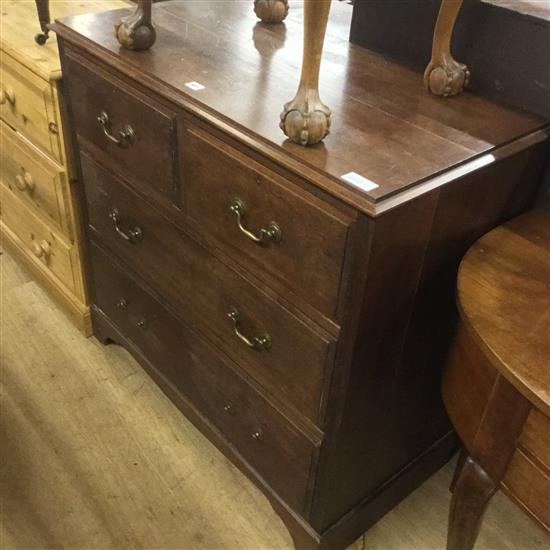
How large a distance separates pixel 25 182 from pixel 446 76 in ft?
3.82

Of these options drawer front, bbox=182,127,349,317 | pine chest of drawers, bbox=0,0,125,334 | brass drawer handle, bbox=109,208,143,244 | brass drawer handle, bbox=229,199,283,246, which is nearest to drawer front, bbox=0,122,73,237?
pine chest of drawers, bbox=0,0,125,334

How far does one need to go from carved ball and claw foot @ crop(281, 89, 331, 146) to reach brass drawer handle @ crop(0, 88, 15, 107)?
0.97m

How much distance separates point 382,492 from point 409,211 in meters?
0.73

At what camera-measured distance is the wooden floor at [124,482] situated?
1.39 metres

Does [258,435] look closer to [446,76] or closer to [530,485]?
[530,485]

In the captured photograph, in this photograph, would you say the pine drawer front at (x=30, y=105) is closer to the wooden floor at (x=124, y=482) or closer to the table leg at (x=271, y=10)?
the table leg at (x=271, y=10)

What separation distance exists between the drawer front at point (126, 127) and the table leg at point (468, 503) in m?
0.68

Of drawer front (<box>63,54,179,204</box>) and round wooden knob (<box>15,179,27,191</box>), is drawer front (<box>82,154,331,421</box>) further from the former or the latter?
round wooden knob (<box>15,179,27,191</box>)

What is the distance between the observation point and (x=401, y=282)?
38.0 inches

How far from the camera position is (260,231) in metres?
1.01

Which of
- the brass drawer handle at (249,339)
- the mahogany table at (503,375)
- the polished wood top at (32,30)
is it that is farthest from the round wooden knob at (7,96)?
the mahogany table at (503,375)

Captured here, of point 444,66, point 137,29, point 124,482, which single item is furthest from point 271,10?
point 124,482

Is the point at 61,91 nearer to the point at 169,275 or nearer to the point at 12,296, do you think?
the point at 169,275

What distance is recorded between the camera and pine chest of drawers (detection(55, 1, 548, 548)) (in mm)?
917
